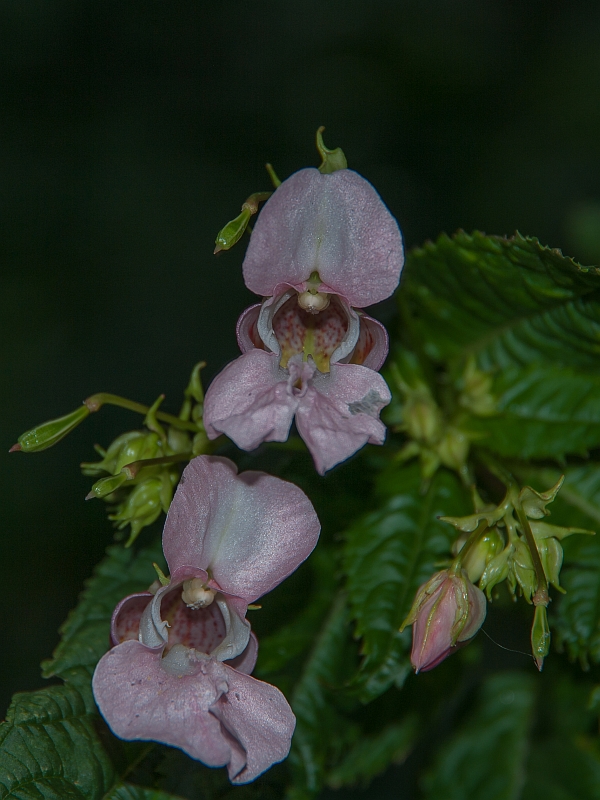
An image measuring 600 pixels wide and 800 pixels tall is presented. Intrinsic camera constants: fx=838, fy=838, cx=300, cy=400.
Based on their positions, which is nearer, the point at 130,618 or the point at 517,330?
the point at 130,618

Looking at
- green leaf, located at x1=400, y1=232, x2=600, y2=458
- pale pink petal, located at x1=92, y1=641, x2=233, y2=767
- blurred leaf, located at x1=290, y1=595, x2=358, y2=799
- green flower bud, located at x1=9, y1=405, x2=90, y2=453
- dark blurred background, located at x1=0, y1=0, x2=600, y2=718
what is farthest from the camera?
dark blurred background, located at x1=0, y1=0, x2=600, y2=718

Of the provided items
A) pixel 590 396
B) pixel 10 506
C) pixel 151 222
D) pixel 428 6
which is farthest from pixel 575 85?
pixel 10 506

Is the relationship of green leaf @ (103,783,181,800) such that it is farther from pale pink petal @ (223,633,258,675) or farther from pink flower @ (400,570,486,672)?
pink flower @ (400,570,486,672)

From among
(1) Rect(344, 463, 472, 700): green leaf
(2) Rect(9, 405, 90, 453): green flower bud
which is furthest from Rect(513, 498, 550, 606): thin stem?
(2) Rect(9, 405, 90, 453): green flower bud

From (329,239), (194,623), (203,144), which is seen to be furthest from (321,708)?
(203,144)

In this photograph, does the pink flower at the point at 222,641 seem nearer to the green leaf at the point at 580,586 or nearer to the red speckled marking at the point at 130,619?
the red speckled marking at the point at 130,619

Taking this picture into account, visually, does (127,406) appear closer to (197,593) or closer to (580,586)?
(197,593)

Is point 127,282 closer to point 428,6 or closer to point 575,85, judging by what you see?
point 428,6
